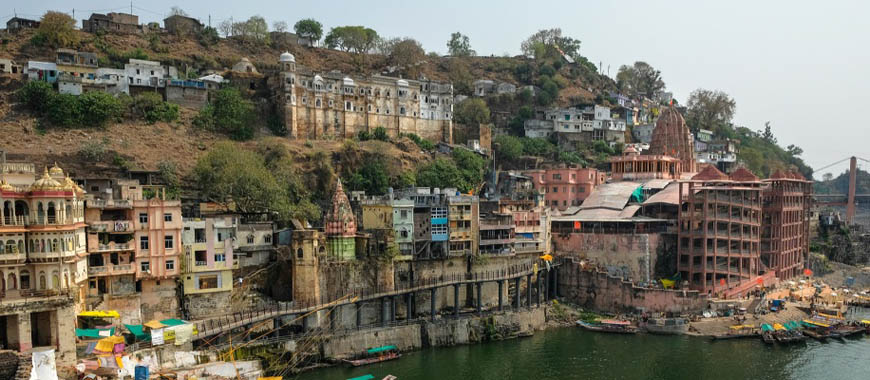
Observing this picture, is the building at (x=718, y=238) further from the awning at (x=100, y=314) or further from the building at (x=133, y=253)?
the awning at (x=100, y=314)

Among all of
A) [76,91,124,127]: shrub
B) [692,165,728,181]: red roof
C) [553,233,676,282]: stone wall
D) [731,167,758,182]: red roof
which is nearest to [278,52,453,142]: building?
[76,91,124,127]: shrub

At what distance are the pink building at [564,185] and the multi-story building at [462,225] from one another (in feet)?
61.5

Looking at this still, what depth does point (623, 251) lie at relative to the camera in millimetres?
56312

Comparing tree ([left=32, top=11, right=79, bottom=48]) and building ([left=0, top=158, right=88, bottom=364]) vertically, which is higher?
tree ([left=32, top=11, right=79, bottom=48])

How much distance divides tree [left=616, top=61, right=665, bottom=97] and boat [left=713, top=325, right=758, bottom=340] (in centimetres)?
7551

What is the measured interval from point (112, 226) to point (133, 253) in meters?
1.87

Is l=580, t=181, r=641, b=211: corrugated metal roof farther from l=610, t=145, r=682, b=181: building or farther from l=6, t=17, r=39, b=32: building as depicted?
l=6, t=17, r=39, b=32: building

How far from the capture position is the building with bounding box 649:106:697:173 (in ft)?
249

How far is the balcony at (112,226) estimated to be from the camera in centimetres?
3638

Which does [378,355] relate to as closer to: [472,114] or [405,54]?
[472,114]

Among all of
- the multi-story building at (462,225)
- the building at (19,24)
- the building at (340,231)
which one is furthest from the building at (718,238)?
the building at (19,24)

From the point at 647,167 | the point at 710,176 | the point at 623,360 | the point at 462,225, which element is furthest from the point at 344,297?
the point at 647,167

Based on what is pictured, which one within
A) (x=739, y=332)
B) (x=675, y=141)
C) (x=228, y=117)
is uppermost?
(x=228, y=117)

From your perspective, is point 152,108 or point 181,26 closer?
point 152,108
